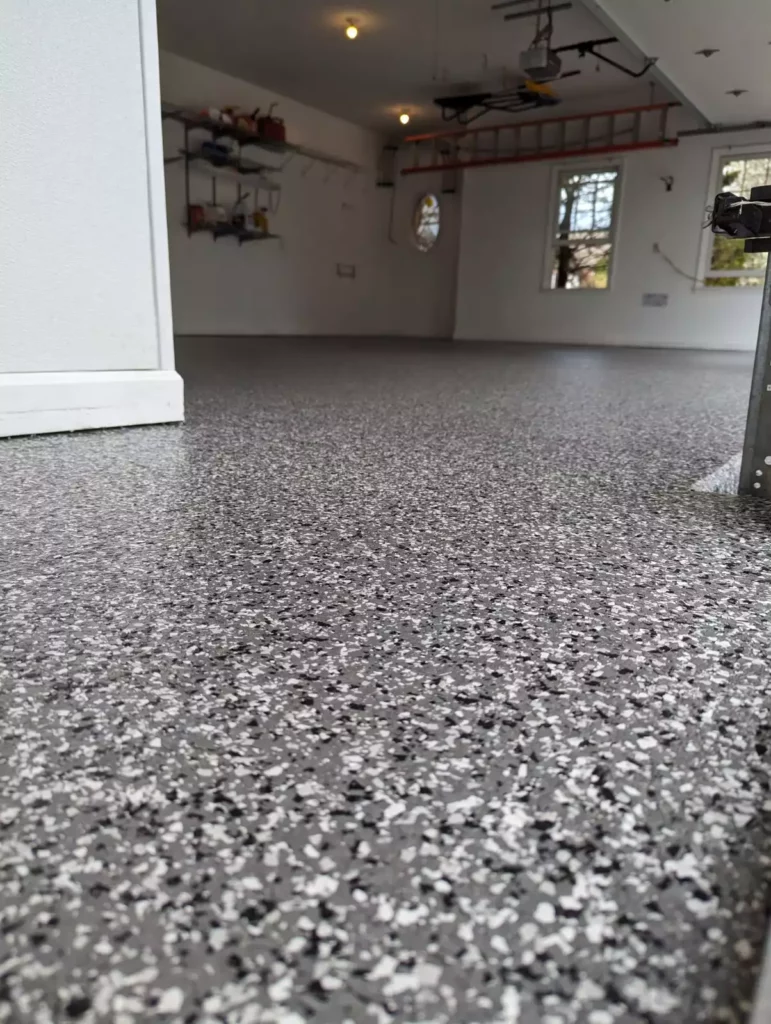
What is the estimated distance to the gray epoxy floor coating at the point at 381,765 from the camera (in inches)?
10.4

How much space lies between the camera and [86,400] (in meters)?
1.50

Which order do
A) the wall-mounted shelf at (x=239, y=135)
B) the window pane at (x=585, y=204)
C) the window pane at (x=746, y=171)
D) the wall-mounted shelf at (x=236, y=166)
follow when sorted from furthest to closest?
the window pane at (x=585, y=204) < the window pane at (x=746, y=171) < the wall-mounted shelf at (x=236, y=166) < the wall-mounted shelf at (x=239, y=135)

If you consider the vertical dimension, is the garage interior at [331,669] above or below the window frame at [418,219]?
below

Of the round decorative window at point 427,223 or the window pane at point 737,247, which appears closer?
the window pane at point 737,247

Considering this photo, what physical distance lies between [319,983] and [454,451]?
1187 mm

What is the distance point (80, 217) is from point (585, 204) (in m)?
9.63

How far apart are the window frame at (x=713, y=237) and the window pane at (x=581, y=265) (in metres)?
1.20

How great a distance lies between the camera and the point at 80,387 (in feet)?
4.89

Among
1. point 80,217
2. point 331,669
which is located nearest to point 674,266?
point 80,217

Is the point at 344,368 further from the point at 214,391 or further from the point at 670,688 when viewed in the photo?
the point at 670,688

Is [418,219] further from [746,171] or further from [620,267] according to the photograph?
[746,171]

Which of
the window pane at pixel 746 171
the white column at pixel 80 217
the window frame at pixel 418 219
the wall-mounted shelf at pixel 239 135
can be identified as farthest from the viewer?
the window frame at pixel 418 219

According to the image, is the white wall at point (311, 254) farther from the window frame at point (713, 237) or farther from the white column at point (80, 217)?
the white column at point (80, 217)

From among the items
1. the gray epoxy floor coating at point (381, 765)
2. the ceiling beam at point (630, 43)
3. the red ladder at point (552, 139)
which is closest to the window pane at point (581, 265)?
the red ladder at point (552, 139)
